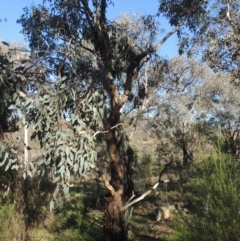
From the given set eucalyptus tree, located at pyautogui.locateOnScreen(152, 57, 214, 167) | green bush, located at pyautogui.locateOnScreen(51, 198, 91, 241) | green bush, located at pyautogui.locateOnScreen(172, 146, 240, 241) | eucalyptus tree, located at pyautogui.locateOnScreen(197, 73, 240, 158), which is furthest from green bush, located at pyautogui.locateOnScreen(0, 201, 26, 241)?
eucalyptus tree, located at pyautogui.locateOnScreen(197, 73, 240, 158)

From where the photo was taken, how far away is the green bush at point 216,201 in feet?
13.7

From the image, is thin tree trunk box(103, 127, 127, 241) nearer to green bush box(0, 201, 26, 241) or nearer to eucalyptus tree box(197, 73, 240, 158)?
green bush box(0, 201, 26, 241)

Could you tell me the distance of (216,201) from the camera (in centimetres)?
436

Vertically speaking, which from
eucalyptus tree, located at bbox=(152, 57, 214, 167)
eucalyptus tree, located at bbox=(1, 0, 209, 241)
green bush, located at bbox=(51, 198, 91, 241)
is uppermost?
eucalyptus tree, located at bbox=(152, 57, 214, 167)

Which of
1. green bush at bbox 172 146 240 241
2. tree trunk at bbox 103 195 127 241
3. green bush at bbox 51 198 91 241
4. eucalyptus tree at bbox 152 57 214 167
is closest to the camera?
green bush at bbox 172 146 240 241

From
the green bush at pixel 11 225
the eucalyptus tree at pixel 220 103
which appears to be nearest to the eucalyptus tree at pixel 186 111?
the eucalyptus tree at pixel 220 103

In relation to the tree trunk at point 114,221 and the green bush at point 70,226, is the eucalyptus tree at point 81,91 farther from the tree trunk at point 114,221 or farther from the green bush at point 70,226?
the green bush at point 70,226

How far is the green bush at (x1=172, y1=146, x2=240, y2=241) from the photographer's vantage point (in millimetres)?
4172

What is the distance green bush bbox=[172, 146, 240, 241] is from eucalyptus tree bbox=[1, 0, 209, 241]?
148cm

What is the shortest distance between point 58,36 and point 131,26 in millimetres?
5833

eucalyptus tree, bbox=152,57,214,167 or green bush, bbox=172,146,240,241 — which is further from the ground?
eucalyptus tree, bbox=152,57,214,167

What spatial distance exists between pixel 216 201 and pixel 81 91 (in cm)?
237

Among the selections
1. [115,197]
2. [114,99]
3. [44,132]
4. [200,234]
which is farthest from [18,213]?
[200,234]

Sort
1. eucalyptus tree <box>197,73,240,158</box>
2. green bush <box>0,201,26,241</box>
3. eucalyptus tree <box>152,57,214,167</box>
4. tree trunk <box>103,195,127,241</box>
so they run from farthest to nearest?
1. eucalyptus tree <box>197,73,240,158</box>
2. eucalyptus tree <box>152,57,214,167</box>
3. tree trunk <box>103,195,127,241</box>
4. green bush <box>0,201,26,241</box>
